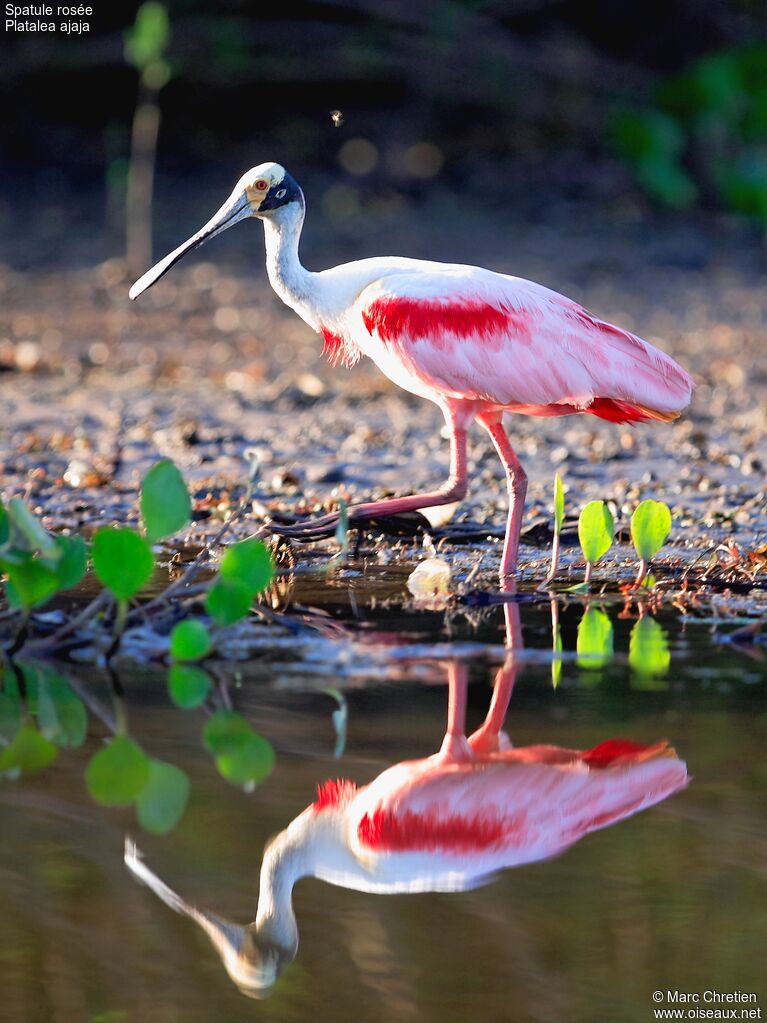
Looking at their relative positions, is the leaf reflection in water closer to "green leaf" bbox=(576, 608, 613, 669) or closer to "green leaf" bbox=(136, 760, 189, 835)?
"green leaf" bbox=(136, 760, 189, 835)

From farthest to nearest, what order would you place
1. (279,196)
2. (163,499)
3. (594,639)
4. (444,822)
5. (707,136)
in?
(707,136), (279,196), (594,639), (163,499), (444,822)

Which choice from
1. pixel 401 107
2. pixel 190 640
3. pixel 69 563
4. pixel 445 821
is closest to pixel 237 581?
pixel 190 640

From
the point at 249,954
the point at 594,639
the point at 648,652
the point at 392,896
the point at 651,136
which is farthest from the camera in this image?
the point at 651,136

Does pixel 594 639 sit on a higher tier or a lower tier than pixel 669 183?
lower

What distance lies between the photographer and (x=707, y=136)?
12.3 metres

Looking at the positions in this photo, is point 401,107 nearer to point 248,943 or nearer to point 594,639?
point 594,639

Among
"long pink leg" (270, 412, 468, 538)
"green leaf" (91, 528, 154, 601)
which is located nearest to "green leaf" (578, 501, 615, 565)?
"long pink leg" (270, 412, 468, 538)

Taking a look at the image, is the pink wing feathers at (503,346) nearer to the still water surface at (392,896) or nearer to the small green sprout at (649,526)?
the small green sprout at (649,526)

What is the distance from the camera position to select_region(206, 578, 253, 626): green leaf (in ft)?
15.0

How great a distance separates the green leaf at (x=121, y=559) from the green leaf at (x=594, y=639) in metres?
1.23

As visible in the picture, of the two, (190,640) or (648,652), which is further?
(648,652)

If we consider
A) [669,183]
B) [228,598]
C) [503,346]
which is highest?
[669,183]

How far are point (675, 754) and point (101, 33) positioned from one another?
10.1m

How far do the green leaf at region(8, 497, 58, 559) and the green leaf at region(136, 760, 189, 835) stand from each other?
0.77 meters
